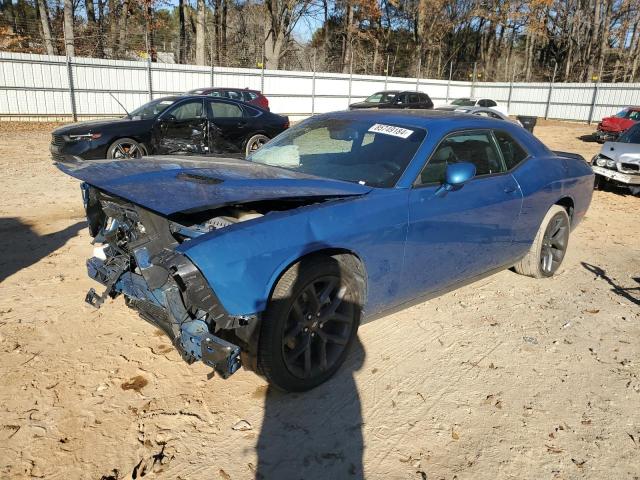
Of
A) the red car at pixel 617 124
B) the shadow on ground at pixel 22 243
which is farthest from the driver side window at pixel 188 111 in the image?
the red car at pixel 617 124

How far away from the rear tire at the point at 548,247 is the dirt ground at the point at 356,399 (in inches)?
13.6

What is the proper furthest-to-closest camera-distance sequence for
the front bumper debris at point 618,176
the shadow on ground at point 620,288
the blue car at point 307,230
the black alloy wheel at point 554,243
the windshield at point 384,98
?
the windshield at point 384,98, the front bumper debris at point 618,176, the black alloy wheel at point 554,243, the shadow on ground at point 620,288, the blue car at point 307,230

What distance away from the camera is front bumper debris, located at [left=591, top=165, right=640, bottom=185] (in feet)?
32.1

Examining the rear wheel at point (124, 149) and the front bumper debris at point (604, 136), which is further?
the front bumper debris at point (604, 136)

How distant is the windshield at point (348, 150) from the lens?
3.56 metres

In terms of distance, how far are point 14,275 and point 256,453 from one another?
10.6 ft

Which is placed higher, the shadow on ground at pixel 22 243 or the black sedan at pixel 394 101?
the black sedan at pixel 394 101

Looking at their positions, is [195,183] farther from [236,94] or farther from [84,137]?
[236,94]

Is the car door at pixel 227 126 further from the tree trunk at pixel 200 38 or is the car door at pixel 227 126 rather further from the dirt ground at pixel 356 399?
the tree trunk at pixel 200 38

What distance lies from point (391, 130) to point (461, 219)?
2.80 ft

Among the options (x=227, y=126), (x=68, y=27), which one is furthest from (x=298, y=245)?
(x=68, y=27)

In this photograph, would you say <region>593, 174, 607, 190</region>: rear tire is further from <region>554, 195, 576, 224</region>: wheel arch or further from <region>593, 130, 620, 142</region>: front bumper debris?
<region>593, 130, 620, 142</region>: front bumper debris

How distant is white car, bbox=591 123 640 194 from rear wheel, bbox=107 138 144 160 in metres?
8.84

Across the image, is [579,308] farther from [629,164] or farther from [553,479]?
[629,164]
